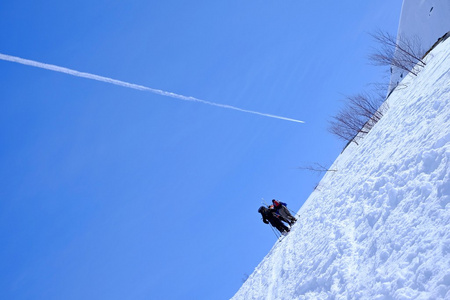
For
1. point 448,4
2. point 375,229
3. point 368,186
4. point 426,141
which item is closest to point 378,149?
point 368,186

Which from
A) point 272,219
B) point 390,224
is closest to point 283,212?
point 272,219

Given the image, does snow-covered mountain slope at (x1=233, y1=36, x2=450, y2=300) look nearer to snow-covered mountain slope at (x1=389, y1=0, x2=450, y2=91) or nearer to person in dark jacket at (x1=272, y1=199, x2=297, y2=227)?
person in dark jacket at (x1=272, y1=199, x2=297, y2=227)

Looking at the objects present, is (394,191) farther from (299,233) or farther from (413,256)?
(299,233)

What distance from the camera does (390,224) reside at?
23.0 feet

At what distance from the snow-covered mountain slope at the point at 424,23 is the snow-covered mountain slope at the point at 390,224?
17.2 meters

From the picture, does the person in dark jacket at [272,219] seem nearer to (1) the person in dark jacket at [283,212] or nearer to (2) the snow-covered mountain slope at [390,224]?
(1) the person in dark jacket at [283,212]

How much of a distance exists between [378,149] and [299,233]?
4006 mm

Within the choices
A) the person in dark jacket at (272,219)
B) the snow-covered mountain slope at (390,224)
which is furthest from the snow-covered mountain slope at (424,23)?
the snow-covered mountain slope at (390,224)

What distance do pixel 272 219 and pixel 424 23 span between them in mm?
22886

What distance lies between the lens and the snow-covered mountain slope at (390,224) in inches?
218

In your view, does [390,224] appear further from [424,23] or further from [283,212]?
[424,23]

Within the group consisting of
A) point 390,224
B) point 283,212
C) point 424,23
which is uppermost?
point 424,23

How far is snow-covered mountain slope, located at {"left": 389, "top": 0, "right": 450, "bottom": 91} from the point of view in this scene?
28297 mm

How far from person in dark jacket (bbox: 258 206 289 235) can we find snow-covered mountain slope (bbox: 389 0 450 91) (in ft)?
48.0
